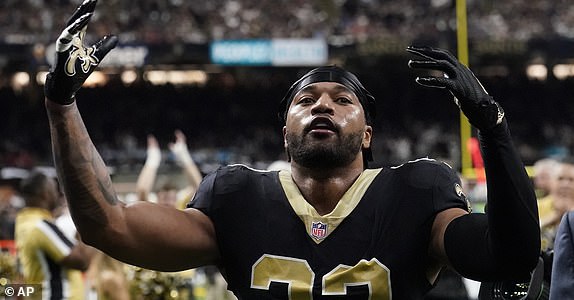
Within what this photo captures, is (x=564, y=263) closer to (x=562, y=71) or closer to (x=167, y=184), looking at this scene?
(x=167, y=184)

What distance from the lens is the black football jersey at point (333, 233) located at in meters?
2.60

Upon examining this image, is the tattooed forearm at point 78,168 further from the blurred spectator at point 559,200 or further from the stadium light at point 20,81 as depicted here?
the stadium light at point 20,81

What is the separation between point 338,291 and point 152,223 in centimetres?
54

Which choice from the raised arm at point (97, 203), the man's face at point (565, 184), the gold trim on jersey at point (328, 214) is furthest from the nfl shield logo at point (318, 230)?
the man's face at point (565, 184)

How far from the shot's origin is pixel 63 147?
2.36m

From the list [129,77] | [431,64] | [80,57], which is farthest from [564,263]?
[129,77]

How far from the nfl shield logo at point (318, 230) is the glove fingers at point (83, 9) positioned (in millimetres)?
873

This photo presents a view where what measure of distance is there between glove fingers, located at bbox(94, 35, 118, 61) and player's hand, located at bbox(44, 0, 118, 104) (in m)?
0.04

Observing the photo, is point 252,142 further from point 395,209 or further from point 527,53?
point 395,209

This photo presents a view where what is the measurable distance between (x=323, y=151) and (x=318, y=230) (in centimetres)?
23

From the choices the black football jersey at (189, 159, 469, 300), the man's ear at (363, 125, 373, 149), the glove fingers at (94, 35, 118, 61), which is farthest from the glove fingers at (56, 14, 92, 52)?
the man's ear at (363, 125, 373, 149)

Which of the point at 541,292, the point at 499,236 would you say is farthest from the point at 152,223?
the point at 541,292

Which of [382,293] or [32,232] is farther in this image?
[32,232]

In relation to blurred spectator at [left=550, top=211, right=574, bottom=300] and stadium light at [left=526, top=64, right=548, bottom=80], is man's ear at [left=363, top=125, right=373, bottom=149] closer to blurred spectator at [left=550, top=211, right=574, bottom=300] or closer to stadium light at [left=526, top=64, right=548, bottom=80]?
blurred spectator at [left=550, top=211, right=574, bottom=300]
